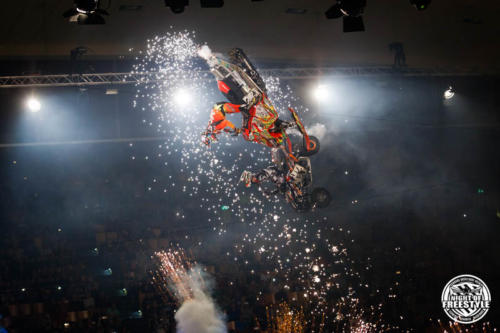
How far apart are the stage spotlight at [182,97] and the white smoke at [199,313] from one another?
10.0 feet

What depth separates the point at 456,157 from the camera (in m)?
10.5

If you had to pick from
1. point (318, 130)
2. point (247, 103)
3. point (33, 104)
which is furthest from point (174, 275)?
point (247, 103)

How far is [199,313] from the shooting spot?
7.49 meters

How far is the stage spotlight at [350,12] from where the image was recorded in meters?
5.14

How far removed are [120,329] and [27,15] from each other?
4591mm

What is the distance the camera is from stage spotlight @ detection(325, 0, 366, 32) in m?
5.14

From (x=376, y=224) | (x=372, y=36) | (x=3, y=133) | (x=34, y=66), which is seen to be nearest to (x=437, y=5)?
(x=372, y=36)

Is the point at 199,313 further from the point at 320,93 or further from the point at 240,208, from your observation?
the point at 320,93

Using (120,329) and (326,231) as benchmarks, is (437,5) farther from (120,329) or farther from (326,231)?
(120,329)
